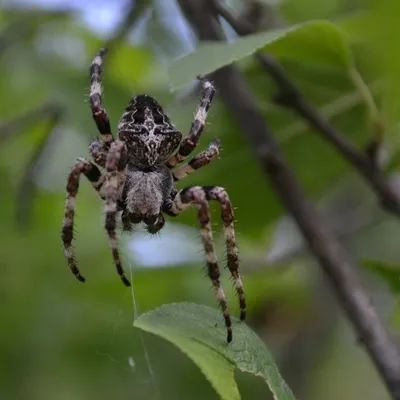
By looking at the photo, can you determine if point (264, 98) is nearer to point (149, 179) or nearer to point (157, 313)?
point (149, 179)

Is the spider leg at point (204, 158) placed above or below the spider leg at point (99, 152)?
below

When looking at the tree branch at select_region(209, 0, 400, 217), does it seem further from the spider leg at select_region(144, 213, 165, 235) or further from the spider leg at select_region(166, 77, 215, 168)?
the spider leg at select_region(144, 213, 165, 235)

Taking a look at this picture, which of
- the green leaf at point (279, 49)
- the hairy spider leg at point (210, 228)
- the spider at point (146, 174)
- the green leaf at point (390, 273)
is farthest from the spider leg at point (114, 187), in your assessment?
the green leaf at point (390, 273)

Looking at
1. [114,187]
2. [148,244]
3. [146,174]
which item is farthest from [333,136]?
[148,244]

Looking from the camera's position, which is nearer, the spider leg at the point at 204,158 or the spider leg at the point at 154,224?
the spider leg at the point at 154,224

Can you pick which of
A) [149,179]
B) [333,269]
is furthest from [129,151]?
[333,269]

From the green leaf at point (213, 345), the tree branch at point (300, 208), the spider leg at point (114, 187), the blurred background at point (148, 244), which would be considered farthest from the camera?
the blurred background at point (148, 244)

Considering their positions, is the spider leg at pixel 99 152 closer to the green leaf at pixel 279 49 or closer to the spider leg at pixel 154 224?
the spider leg at pixel 154 224

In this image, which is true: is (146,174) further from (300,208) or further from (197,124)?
(300,208)
